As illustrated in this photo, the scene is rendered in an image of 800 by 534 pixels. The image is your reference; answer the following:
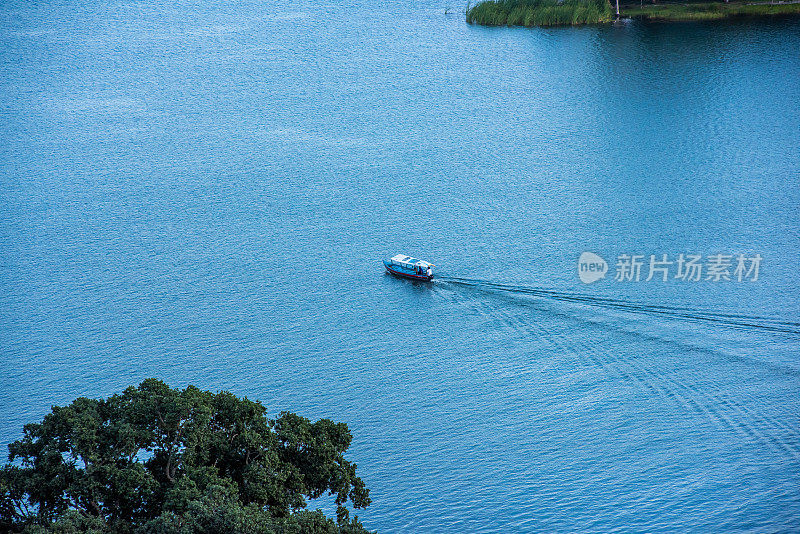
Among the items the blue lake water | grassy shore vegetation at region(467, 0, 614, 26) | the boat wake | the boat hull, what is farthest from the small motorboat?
grassy shore vegetation at region(467, 0, 614, 26)

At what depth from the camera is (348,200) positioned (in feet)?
218

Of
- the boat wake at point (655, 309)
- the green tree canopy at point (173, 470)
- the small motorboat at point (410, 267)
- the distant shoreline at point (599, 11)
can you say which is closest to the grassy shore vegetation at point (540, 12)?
the distant shoreline at point (599, 11)

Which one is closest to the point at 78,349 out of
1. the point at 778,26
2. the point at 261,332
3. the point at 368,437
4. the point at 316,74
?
the point at 261,332

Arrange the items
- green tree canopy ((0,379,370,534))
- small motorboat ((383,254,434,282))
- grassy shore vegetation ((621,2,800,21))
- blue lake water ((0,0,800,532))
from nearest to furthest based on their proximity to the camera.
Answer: green tree canopy ((0,379,370,534)) → blue lake water ((0,0,800,532)) → small motorboat ((383,254,434,282)) → grassy shore vegetation ((621,2,800,21))

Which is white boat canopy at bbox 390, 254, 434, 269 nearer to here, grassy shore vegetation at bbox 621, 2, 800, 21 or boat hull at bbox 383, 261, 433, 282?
boat hull at bbox 383, 261, 433, 282

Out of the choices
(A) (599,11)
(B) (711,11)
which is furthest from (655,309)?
(B) (711,11)

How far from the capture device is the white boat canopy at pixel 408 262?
55.1m

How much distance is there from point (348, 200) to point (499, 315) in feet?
67.8

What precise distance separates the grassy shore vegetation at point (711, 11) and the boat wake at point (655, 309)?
60019 millimetres

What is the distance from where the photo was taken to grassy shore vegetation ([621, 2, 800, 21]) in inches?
3784

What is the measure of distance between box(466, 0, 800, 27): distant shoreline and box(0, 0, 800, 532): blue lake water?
294 cm

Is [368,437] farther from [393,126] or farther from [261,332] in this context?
[393,126]

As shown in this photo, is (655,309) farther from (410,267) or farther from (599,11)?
(599,11)

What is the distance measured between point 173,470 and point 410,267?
2909 cm
